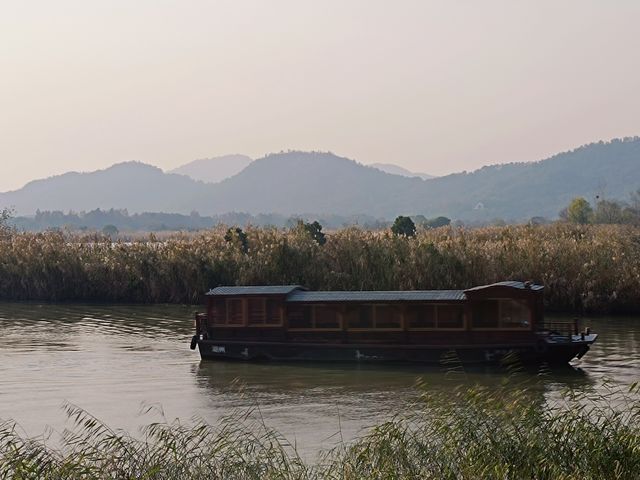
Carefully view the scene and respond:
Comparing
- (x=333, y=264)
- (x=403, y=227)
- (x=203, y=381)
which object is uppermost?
(x=403, y=227)

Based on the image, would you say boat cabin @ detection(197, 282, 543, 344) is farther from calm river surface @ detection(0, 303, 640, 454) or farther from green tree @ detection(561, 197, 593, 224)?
green tree @ detection(561, 197, 593, 224)

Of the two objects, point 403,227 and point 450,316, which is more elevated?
point 403,227

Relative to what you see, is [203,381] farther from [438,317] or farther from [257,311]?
[438,317]

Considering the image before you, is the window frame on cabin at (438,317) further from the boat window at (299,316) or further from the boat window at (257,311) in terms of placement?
the boat window at (257,311)

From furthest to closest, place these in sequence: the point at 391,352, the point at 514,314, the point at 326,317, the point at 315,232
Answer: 1. the point at 315,232
2. the point at 326,317
3. the point at 391,352
4. the point at 514,314

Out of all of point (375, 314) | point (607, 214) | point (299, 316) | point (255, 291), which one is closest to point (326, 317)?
point (299, 316)

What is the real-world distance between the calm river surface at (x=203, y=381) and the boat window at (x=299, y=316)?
146 centimetres

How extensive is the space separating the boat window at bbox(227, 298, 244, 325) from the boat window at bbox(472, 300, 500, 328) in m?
6.27

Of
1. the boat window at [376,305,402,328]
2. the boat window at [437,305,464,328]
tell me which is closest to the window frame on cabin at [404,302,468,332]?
the boat window at [437,305,464,328]

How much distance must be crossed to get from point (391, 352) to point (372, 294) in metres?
1.73

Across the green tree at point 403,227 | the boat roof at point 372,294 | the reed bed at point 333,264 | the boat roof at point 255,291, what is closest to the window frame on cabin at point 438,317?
the boat roof at point 372,294

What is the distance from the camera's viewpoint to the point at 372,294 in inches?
1101

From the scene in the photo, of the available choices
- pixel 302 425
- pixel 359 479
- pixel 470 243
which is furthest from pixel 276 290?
pixel 359 479

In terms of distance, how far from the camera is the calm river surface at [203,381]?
66.5 feet
